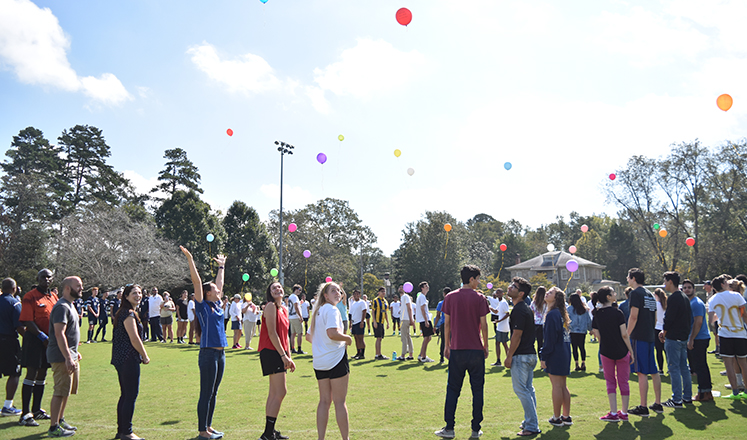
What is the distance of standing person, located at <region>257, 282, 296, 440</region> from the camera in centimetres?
526

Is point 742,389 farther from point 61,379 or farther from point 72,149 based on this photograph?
point 72,149

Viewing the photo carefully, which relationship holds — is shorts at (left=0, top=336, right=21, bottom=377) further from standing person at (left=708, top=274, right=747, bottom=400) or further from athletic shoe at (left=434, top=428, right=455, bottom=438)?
standing person at (left=708, top=274, right=747, bottom=400)

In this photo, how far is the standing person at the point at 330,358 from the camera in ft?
15.6

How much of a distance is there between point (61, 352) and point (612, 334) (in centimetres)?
698

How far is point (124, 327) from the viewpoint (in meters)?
5.25

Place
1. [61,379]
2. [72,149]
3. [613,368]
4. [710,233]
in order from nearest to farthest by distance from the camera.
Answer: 1. [61,379]
2. [613,368]
3. [710,233]
4. [72,149]

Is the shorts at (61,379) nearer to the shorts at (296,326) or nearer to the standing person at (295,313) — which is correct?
the standing person at (295,313)

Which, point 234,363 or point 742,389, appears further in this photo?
point 234,363

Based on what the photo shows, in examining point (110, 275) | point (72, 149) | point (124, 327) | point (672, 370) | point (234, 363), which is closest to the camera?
point (124, 327)

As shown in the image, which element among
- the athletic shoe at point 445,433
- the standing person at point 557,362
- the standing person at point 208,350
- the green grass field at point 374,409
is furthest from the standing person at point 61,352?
the standing person at point 557,362

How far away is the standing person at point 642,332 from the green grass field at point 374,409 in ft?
1.47

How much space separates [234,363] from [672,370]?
10.0 meters

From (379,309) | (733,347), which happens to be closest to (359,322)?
(379,309)

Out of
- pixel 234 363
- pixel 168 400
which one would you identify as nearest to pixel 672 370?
pixel 168 400
